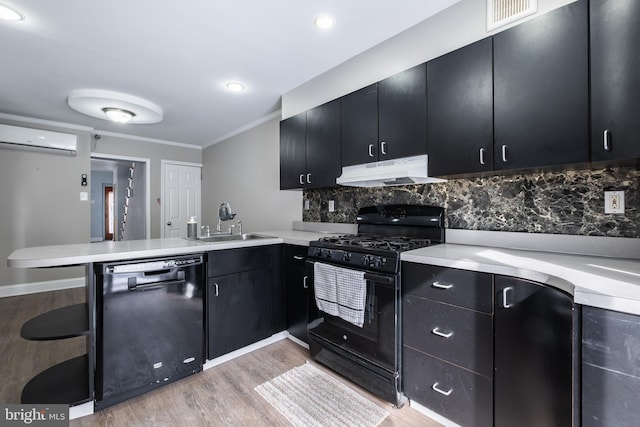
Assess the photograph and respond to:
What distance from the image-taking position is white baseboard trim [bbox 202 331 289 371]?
2.22 meters

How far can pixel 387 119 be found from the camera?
7.02 ft

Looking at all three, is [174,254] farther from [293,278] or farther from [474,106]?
[474,106]

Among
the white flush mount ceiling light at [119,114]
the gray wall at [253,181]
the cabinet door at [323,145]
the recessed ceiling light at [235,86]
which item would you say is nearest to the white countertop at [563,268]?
the cabinet door at [323,145]

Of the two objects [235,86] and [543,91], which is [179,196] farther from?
[543,91]

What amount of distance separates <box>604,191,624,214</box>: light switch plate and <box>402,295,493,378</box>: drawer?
0.92 metres

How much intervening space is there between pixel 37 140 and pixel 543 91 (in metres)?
5.69

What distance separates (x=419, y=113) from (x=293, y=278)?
1.68 m

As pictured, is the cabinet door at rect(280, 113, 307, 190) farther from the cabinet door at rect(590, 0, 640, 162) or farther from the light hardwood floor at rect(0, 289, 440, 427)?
the cabinet door at rect(590, 0, 640, 162)

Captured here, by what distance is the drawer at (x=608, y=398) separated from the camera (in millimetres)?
868

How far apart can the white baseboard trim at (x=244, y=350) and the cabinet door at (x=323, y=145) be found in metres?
1.49

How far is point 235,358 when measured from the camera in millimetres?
2355

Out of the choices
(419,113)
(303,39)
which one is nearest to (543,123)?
(419,113)

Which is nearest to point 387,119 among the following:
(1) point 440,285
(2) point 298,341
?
(1) point 440,285

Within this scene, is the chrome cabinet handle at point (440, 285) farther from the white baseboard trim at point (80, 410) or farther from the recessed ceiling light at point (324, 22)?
the white baseboard trim at point (80, 410)
